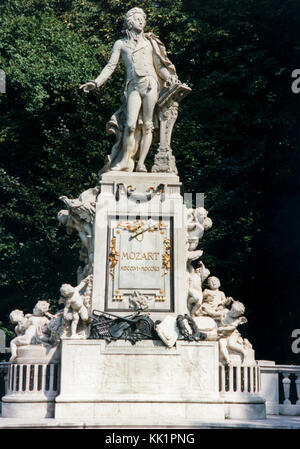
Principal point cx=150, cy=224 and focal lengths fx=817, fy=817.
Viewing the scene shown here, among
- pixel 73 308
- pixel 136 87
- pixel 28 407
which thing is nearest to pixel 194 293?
pixel 73 308

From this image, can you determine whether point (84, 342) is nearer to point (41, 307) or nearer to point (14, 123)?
point (41, 307)

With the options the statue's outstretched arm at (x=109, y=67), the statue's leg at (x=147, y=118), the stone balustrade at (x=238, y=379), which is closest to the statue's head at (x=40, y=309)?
the statue's leg at (x=147, y=118)

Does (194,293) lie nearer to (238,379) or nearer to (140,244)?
(140,244)

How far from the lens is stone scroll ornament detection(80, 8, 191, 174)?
51.5ft

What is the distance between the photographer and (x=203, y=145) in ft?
80.3

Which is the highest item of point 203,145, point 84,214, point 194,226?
point 203,145

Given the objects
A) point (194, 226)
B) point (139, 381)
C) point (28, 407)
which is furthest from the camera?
point (194, 226)

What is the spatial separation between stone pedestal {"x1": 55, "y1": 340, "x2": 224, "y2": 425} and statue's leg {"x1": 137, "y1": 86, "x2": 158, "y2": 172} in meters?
3.72

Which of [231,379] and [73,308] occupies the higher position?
[73,308]

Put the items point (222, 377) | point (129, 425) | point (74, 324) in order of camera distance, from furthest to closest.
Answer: point (222, 377), point (74, 324), point (129, 425)

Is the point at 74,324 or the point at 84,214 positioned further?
the point at 84,214

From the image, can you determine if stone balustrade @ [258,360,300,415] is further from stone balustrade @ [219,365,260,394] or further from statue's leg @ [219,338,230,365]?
statue's leg @ [219,338,230,365]

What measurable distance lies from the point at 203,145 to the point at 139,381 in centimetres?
1196

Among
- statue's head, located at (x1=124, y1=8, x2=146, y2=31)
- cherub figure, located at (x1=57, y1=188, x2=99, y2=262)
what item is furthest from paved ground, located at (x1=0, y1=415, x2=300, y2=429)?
statue's head, located at (x1=124, y1=8, x2=146, y2=31)
